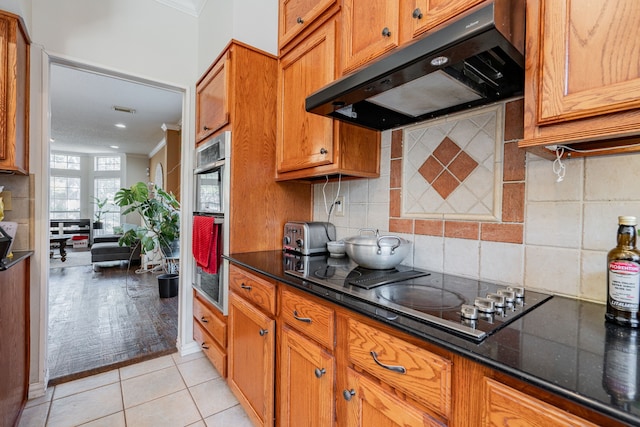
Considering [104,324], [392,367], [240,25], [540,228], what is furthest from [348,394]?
[104,324]

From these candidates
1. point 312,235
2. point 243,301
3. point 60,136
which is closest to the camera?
point 243,301

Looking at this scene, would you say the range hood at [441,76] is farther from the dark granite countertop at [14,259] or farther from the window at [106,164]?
the window at [106,164]

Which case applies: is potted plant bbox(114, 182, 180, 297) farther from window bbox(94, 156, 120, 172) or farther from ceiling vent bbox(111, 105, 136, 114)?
window bbox(94, 156, 120, 172)

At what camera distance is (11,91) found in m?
1.51

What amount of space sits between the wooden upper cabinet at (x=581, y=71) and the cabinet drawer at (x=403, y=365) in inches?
24.7

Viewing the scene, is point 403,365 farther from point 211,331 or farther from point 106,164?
point 106,164

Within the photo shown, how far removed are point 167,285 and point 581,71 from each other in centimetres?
405

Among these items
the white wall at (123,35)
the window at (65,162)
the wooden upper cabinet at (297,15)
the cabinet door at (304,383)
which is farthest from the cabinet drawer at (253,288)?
the window at (65,162)

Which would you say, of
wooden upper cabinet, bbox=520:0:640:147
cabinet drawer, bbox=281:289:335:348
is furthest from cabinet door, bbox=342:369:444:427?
wooden upper cabinet, bbox=520:0:640:147

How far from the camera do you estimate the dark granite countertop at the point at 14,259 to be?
4.20 ft

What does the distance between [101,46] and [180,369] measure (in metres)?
2.32

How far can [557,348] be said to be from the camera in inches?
24.3

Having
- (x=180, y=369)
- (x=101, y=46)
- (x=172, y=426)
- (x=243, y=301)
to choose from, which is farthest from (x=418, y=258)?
(x=101, y=46)

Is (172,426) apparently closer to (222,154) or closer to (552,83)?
(222,154)
